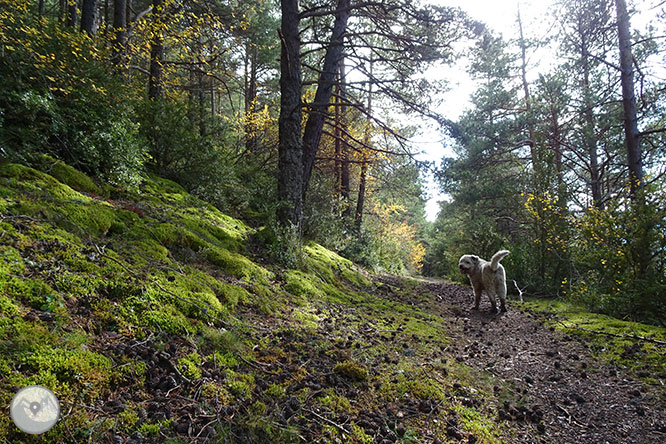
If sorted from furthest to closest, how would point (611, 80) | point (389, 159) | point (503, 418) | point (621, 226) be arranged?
point (389, 159) → point (611, 80) → point (621, 226) → point (503, 418)

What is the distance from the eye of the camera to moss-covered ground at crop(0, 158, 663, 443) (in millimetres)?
1799

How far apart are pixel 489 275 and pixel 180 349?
623 cm

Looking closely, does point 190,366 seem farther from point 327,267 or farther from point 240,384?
point 327,267

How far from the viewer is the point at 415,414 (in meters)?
2.48

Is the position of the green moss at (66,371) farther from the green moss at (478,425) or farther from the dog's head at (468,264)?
the dog's head at (468,264)

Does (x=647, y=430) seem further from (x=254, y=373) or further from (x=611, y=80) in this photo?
(x=611, y=80)

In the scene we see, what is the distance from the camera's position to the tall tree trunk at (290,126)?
21.6 ft

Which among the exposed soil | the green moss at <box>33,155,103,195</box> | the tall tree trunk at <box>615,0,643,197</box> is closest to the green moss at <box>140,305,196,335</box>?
the exposed soil

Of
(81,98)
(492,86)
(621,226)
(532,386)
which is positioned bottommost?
(532,386)

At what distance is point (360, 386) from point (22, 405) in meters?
2.10

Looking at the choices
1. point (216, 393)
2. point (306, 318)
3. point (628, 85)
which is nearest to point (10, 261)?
point (216, 393)

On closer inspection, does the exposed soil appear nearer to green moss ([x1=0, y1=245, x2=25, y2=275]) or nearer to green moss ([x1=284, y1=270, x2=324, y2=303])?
green moss ([x1=284, y1=270, x2=324, y2=303])

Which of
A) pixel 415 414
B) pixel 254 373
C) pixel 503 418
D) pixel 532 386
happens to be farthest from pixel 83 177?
pixel 532 386

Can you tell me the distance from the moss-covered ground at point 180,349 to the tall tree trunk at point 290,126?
2268 millimetres
